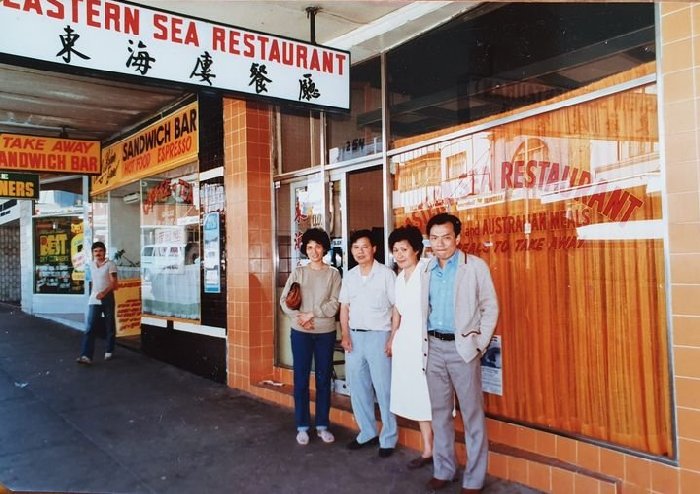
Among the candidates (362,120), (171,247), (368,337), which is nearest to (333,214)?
(362,120)

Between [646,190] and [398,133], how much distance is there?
2.33 metres

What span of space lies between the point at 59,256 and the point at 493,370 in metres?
12.5

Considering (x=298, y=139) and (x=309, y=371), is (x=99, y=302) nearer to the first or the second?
(x=298, y=139)

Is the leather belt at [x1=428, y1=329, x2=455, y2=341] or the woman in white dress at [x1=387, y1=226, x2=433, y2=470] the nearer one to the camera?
the leather belt at [x1=428, y1=329, x2=455, y2=341]

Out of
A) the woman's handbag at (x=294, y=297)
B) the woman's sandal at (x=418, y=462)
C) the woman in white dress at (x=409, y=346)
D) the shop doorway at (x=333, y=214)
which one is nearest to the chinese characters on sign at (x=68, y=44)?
the woman's handbag at (x=294, y=297)

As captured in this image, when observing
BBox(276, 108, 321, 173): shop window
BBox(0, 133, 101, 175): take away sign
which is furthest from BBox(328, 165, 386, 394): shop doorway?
BBox(0, 133, 101, 175): take away sign

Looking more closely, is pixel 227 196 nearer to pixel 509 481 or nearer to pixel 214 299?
pixel 214 299

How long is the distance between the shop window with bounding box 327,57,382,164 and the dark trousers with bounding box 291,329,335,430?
1872mm

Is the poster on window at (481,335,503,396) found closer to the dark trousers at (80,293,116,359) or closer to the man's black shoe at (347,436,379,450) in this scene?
the man's black shoe at (347,436,379,450)

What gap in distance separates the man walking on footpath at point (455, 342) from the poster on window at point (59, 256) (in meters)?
11.1

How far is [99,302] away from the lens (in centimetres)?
858

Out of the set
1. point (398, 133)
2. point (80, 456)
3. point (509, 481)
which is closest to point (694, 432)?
point (509, 481)

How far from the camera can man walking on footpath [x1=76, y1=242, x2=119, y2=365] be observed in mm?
8414

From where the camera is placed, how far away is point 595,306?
12.5ft
